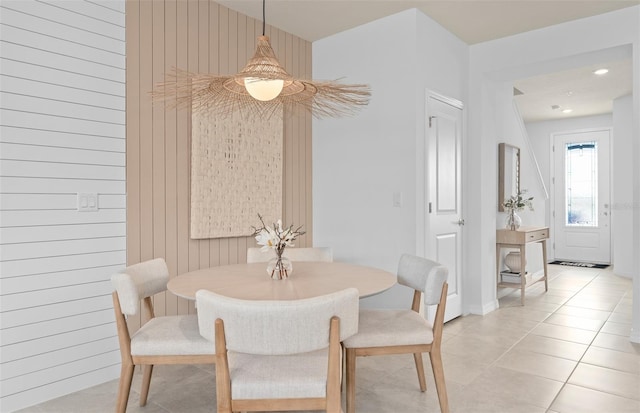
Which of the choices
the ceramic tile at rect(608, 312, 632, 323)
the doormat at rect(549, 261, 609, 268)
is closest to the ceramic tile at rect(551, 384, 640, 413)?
the ceramic tile at rect(608, 312, 632, 323)

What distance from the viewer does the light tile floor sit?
235 centimetres

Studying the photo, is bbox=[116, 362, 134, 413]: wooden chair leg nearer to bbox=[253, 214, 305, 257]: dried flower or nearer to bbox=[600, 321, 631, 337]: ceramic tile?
bbox=[253, 214, 305, 257]: dried flower

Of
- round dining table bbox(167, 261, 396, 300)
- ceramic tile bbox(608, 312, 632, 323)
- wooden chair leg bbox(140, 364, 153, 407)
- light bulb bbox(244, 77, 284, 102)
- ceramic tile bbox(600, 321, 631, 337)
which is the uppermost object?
light bulb bbox(244, 77, 284, 102)

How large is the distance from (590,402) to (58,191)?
3.22 m

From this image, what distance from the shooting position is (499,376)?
271cm

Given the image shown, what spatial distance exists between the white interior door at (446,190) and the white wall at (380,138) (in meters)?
0.16

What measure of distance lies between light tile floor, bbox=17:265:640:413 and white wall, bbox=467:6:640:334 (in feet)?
1.53

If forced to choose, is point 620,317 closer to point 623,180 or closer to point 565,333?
point 565,333

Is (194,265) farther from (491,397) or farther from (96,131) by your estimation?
(491,397)

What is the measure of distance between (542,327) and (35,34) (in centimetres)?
429

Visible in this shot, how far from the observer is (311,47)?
4.18 metres

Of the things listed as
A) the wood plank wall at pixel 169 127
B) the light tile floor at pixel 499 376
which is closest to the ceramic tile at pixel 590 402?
the light tile floor at pixel 499 376

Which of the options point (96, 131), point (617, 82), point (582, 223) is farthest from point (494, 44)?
point (582, 223)

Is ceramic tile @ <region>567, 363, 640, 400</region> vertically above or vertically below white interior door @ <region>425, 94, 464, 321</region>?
below
